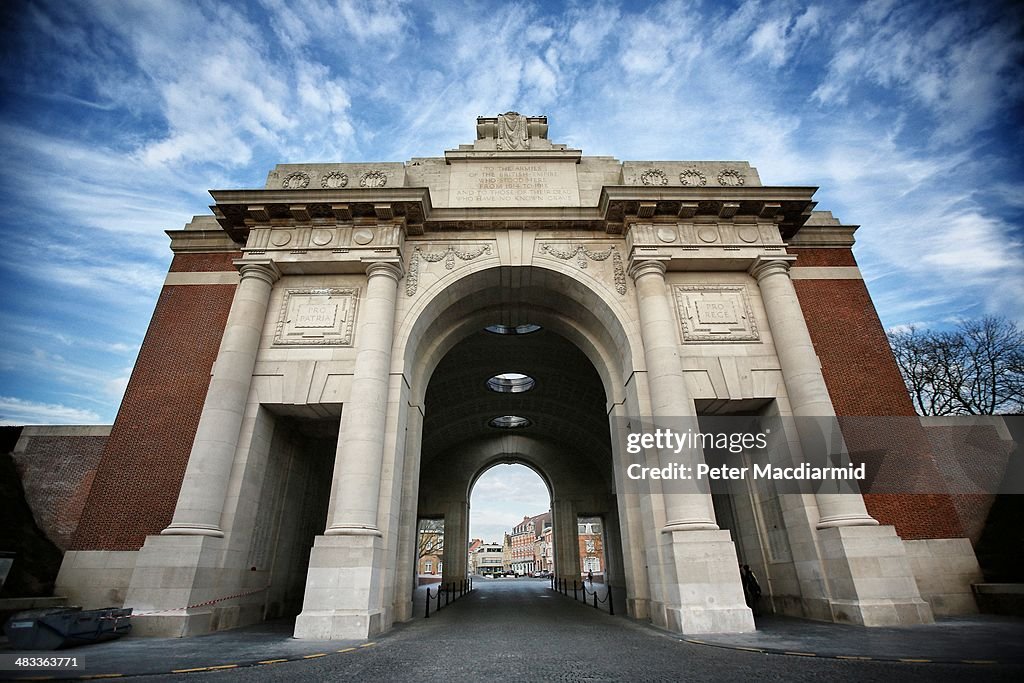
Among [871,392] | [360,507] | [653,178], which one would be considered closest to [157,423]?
[360,507]

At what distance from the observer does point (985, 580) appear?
1189cm

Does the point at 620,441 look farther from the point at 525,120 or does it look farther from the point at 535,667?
A: the point at 525,120

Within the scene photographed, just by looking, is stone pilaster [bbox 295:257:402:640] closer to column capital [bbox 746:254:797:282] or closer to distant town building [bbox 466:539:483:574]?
column capital [bbox 746:254:797:282]

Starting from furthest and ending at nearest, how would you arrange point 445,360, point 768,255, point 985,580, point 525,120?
point 445,360 → point 525,120 → point 768,255 → point 985,580

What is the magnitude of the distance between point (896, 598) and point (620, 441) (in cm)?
716

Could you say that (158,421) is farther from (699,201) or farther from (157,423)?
(699,201)

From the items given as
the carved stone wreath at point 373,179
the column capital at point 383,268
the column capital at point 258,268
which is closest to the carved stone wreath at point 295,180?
the carved stone wreath at point 373,179

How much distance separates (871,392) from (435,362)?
14162 mm

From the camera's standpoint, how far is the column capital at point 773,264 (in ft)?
47.4

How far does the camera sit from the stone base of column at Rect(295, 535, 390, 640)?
964 cm

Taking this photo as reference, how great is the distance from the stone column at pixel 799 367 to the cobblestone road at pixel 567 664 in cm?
555

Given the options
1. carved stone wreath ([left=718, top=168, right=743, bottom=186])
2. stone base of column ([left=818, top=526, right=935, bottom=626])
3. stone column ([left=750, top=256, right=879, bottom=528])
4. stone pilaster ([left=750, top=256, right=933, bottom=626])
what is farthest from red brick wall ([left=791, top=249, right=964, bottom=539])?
carved stone wreath ([left=718, top=168, right=743, bottom=186])

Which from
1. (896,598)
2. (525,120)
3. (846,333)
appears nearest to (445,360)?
(525,120)

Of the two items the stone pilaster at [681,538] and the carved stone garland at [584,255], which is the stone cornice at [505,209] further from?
the stone pilaster at [681,538]
